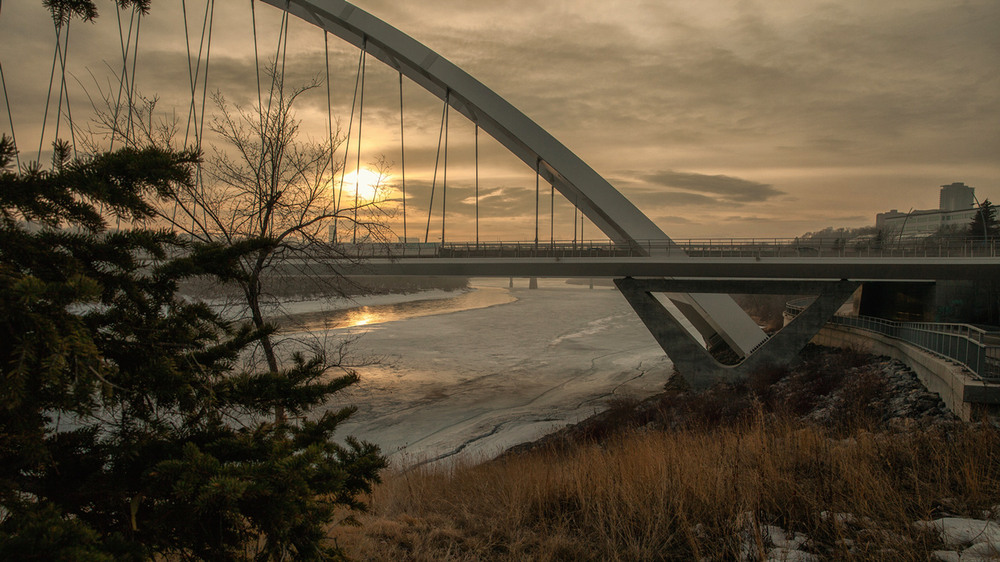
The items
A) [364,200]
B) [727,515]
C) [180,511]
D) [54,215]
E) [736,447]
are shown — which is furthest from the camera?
[364,200]

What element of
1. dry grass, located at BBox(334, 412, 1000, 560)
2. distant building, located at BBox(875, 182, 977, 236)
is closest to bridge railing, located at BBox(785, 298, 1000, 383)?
dry grass, located at BBox(334, 412, 1000, 560)

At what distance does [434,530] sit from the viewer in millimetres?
4680

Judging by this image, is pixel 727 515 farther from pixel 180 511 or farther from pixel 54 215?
pixel 54 215

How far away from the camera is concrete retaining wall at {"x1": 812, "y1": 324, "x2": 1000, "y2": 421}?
36.2 feet

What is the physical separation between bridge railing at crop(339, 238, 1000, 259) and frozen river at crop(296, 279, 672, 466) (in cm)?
605

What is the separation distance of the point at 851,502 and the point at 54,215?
18.6ft

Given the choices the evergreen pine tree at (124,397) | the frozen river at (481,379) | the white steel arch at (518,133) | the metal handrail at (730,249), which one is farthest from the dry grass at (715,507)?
A: the white steel arch at (518,133)

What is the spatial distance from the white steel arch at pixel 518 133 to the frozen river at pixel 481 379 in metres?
4.46

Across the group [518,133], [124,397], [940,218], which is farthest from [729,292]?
[940,218]

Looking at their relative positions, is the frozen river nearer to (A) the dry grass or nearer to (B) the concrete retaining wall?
(A) the dry grass

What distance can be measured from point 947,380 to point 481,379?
17626mm

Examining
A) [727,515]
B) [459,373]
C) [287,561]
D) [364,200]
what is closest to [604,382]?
[459,373]

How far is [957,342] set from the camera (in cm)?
1355

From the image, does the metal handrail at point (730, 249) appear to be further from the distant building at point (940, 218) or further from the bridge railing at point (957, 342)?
the distant building at point (940, 218)
